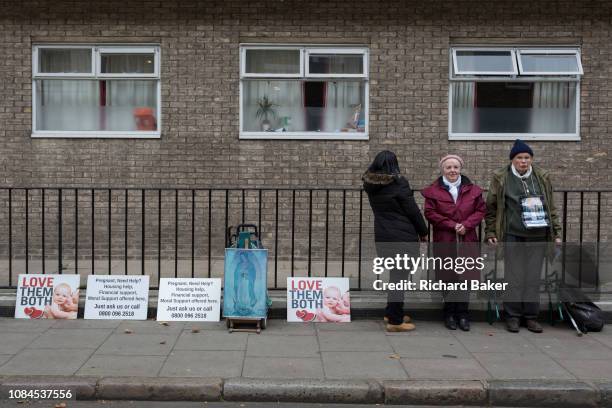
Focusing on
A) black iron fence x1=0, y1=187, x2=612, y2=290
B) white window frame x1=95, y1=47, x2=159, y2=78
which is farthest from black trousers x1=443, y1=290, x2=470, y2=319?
white window frame x1=95, y1=47, x2=159, y2=78

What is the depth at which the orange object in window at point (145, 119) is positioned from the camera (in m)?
10.5

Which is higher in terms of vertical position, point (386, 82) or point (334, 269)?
point (386, 82)

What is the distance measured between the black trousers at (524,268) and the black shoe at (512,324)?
18cm

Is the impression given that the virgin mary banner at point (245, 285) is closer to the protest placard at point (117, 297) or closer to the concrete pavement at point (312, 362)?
the concrete pavement at point (312, 362)

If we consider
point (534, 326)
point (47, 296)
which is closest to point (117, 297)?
point (47, 296)

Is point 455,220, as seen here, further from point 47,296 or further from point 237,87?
point 237,87

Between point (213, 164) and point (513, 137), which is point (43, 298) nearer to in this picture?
point (213, 164)

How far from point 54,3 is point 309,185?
4714 millimetres

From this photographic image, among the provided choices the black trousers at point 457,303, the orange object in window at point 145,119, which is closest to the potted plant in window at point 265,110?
the orange object in window at point 145,119

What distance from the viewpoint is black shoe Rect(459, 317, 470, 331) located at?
278 inches

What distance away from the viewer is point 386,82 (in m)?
10.3

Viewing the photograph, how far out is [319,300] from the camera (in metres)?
7.33

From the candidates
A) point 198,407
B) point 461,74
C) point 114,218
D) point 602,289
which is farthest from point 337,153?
point 198,407

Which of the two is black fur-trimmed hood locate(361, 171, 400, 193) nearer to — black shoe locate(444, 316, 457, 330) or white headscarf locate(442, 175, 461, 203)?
white headscarf locate(442, 175, 461, 203)
